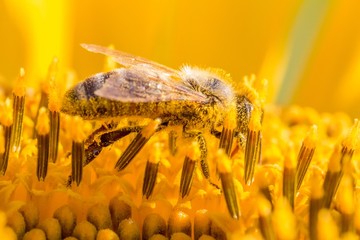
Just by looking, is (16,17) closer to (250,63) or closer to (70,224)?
(250,63)

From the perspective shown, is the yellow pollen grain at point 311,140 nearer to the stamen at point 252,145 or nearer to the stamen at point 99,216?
the stamen at point 252,145

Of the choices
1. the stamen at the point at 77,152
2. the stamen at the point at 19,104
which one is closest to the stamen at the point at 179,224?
the stamen at the point at 77,152

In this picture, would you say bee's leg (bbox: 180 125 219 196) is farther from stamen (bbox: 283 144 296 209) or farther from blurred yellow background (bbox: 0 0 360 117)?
blurred yellow background (bbox: 0 0 360 117)

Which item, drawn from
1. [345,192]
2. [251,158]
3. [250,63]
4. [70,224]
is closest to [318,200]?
[345,192]

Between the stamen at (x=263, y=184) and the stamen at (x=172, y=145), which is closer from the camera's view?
the stamen at (x=263, y=184)

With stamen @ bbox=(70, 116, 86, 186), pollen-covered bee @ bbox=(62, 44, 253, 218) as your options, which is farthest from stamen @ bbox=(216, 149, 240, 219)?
stamen @ bbox=(70, 116, 86, 186)

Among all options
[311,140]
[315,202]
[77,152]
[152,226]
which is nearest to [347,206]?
[315,202]
